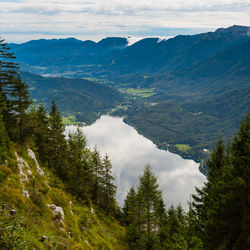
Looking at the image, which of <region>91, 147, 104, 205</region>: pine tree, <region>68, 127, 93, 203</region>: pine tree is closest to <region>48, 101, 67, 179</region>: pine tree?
<region>68, 127, 93, 203</region>: pine tree

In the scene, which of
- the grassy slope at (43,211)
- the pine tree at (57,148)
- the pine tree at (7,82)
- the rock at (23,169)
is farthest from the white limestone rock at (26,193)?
the pine tree at (57,148)

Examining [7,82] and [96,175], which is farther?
[96,175]

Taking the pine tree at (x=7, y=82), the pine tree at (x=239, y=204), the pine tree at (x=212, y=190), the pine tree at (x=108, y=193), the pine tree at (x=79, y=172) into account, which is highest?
the pine tree at (x=7, y=82)

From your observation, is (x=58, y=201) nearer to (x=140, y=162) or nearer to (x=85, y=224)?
(x=85, y=224)

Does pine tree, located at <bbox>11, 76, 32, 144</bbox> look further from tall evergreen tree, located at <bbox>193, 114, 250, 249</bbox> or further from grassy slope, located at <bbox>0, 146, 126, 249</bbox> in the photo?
tall evergreen tree, located at <bbox>193, 114, 250, 249</bbox>

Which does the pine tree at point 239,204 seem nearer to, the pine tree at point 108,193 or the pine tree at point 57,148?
the pine tree at point 108,193

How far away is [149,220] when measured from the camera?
3456 centimetres

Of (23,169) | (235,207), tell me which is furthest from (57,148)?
(235,207)

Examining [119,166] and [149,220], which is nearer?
[149,220]

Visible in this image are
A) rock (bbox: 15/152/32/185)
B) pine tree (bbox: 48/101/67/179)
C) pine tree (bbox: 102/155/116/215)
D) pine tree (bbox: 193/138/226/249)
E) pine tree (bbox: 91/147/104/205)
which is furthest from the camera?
pine tree (bbox: 102/155/116/215)

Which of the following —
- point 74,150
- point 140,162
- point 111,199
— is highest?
point 74,150

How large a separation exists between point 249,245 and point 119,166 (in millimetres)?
168446

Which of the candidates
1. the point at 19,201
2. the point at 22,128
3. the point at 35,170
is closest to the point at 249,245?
the point at 19,201

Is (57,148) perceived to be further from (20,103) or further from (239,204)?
(239,204)
